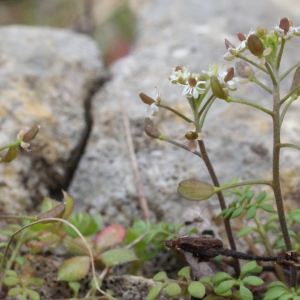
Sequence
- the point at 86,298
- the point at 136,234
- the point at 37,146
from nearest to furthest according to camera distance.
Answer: the point at 86,298
the point at 136,234
the point at 37,146

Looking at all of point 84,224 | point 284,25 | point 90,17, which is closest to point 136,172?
point 84,224

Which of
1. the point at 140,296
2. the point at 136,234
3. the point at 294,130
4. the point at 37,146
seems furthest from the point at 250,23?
the point at 140,296

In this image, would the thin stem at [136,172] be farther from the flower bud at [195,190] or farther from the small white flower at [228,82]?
the small white flower at [228,82]

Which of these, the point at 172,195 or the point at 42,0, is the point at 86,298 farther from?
the point at 42,0

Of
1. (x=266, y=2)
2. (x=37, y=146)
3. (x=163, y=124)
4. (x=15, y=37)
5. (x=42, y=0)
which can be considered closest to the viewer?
(x=37, y=146)

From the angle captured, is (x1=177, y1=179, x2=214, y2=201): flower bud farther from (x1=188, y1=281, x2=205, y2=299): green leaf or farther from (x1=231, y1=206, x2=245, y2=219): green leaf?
(x1=188, y1=281, x2=205, y2=299): green leaf

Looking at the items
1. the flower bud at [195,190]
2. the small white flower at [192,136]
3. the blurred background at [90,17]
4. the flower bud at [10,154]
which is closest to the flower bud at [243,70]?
the small white flower at [192,136]

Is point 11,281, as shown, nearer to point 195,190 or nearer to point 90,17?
point 195,190

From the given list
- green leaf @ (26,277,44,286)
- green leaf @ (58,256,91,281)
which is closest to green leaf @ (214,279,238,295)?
green leaf @ (58,256,91,281)
